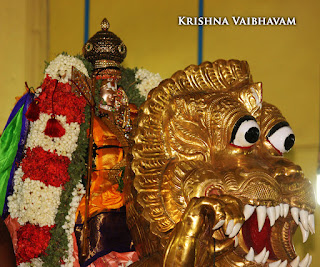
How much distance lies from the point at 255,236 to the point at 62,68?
1.40 meters

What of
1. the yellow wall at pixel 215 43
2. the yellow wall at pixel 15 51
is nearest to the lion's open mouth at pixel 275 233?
the yellow wall at pixel 215 43

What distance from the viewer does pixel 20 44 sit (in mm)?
4965

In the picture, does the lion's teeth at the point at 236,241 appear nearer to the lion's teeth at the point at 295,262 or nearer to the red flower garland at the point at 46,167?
the lion's teeth at the point at 295,262

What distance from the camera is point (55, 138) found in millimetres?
3172

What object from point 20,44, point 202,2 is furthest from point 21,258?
point 202,2

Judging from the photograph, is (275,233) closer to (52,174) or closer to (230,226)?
(230,226)

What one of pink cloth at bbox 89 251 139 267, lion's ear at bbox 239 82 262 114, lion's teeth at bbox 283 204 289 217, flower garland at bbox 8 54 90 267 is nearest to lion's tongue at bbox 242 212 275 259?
lion's teeth at bbox 283 204 289 217

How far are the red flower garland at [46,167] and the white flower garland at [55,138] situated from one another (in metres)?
0.03

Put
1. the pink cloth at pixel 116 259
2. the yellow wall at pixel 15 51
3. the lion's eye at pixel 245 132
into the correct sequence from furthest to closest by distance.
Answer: the yellow wall at pixel 15 51
the pink cloth at pixel 116 259
the lion's eye at pixel 245 132

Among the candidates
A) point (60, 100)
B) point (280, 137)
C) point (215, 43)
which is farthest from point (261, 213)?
point (215, 43)

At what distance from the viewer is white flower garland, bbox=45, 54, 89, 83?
3.26 m

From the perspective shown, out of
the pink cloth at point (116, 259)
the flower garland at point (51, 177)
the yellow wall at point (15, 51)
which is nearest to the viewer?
the pink cloth at point (116, 259)

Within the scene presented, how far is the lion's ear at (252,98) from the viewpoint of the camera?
2.70m

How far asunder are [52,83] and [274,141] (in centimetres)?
122
